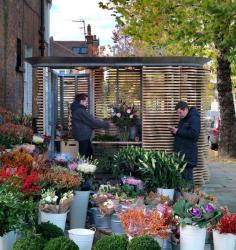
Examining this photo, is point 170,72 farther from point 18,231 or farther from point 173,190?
point 18,231

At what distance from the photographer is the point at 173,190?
269 inches

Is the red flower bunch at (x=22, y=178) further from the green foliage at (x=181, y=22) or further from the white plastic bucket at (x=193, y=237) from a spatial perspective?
the green foliage at (x=181, y=22)

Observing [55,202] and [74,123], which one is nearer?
[55,202]

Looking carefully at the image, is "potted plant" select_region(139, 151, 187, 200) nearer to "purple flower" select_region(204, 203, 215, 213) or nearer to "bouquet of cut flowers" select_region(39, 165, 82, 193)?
"bouquet of cut flowers" select_region(39, 165, 82, 193)

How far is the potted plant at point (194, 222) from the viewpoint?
5.15 meters

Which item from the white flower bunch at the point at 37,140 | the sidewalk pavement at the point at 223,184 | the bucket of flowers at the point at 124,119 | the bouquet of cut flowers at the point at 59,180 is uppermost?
the bucket of flowers at the point at 124,119

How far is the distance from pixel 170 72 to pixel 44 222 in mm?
7614

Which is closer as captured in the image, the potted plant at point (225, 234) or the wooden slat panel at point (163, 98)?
the potted plant at point (225, 234)

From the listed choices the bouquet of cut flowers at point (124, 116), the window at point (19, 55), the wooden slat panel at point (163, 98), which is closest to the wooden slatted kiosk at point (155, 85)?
the wooden slat panel at point (163, 98)

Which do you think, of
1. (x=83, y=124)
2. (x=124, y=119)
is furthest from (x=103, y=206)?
(x=124, y=119)

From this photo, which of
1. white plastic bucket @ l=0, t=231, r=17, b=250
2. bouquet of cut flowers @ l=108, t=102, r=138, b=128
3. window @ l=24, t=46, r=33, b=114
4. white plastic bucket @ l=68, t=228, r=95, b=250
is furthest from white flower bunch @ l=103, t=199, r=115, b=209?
window @ l=24, t=46, r=33, b=114

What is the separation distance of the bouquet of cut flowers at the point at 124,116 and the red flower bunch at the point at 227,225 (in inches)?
281

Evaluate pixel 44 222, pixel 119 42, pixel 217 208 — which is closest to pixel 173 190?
pixel 217 208

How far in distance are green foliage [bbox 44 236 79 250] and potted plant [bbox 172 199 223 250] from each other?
1.00m
